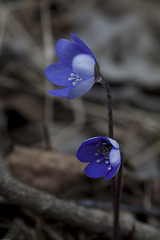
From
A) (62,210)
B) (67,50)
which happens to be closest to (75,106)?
(62,210)

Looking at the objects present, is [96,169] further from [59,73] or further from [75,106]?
[75,106]

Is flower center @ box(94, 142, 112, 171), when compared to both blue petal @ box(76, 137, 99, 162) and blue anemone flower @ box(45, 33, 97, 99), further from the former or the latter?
blue anemone flower @ box(45, 33, 97, 99)

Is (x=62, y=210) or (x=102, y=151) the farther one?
(x=62, y=210)

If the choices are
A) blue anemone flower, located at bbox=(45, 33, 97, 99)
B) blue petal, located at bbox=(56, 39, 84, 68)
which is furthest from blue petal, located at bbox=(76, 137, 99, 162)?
blue petal, located at bbox=(56, 39, 84, 68)

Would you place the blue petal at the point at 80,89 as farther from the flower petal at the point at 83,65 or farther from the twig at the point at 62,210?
the twig at the point at 62,210

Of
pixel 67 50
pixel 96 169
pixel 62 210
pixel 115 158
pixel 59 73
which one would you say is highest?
pixel 67 50

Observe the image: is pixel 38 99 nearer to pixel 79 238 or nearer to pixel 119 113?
pixel 119 113

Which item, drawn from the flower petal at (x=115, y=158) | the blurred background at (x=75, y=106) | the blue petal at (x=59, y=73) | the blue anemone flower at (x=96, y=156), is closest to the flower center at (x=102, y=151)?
the blue anemone flower at (x=96, y=156)
